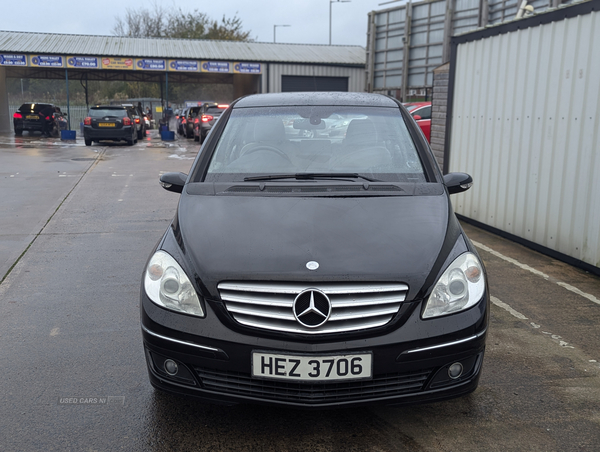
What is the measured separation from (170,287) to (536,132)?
5205mm

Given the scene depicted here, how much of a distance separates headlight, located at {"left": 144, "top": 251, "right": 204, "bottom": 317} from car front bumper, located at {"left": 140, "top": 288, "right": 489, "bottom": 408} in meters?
0.04

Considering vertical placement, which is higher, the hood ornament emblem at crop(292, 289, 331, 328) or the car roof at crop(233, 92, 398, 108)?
the car roof at crop(233, 92, 398, 108)

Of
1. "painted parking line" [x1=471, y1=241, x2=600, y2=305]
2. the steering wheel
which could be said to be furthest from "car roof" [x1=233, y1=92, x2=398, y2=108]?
"painted parking line" [x1=471, y1=241, x2=600, y2=305]

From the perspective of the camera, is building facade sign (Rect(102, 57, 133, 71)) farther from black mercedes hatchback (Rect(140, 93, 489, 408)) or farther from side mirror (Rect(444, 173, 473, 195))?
black mercedes hatchback (Rect(140, 93, 489, 408))

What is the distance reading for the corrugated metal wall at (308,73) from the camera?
3534 cm

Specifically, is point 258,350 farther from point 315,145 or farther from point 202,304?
point 315,145

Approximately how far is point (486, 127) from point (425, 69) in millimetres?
17351

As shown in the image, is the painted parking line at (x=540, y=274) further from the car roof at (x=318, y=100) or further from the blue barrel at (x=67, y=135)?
the blue barrel at (x=67, y=135)

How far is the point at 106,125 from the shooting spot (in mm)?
23234

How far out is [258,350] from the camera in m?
2.60

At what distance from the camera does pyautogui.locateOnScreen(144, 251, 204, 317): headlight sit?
274 centimetres

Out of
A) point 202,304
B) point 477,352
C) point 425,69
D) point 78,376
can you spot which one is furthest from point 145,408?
point 425,69

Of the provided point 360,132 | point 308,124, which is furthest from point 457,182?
point 308,124

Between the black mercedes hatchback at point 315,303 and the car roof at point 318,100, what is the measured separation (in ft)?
3.72
